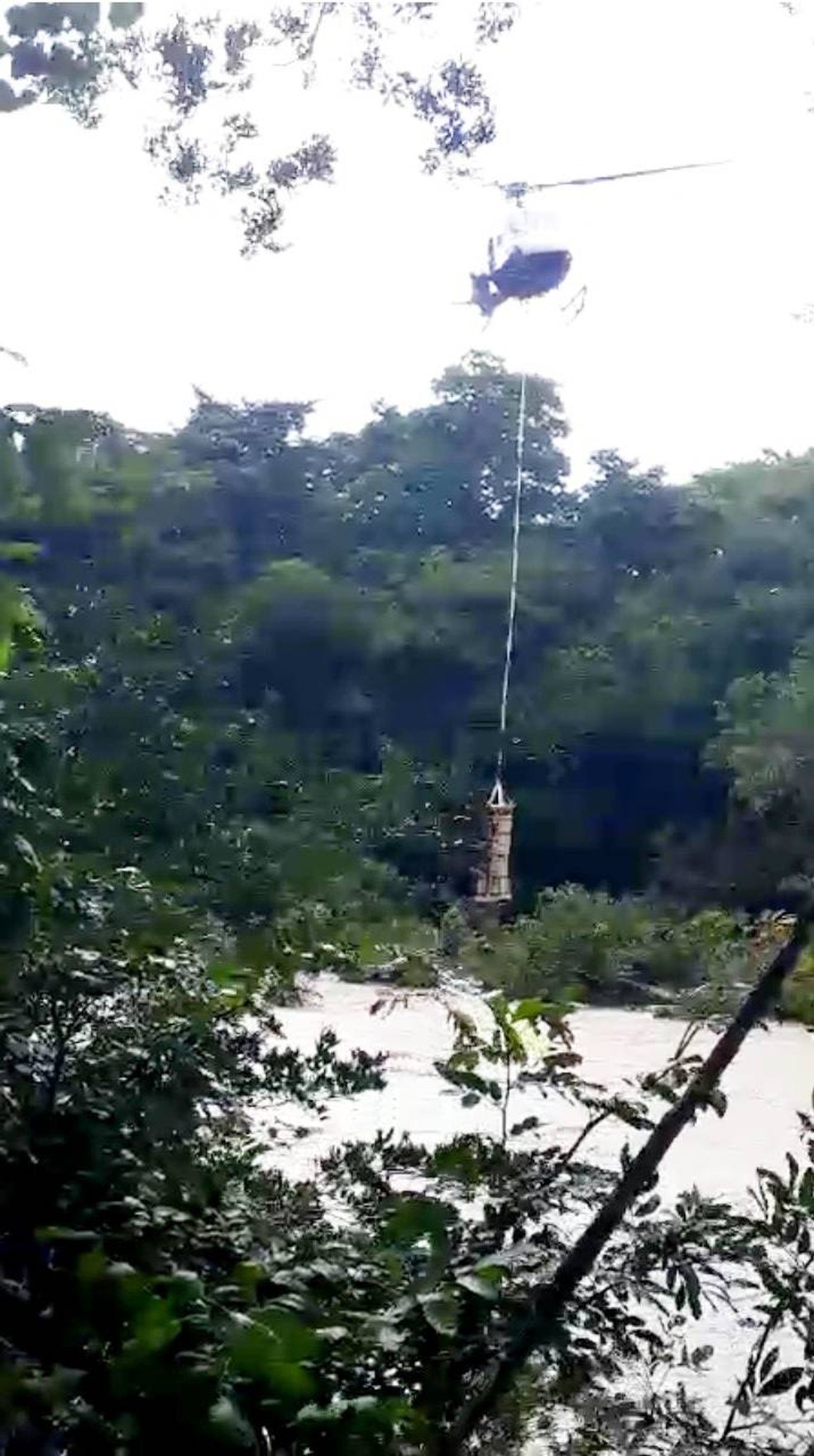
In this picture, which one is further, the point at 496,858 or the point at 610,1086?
the point at 496,858

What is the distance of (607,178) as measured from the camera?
4.00 ft

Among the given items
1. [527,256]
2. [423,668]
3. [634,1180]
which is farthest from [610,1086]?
[527,256]

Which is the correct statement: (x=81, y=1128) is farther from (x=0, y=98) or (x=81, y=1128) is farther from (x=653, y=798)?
(x=0, y=98)

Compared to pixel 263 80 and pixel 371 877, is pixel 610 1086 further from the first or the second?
pixel 263 80

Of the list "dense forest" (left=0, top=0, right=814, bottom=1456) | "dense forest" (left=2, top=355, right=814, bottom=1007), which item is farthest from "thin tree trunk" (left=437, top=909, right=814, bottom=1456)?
"dense forest" (left=2, top=355, right=814, bottom=1007)

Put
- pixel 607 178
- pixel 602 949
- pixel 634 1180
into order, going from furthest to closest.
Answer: pixel 607 178
pixel 602 949
pixel 634 1180

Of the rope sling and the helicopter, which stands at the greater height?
the helicopter

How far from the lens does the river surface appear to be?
96 cm

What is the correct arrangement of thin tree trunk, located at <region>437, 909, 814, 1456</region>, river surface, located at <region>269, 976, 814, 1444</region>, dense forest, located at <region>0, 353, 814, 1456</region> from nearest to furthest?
dense forest, located at <region>0, 353, 814, 1456</region> < thin tree trunk, located at <region>437, 909, 814, 1456</region> < river surface, located at <region>269, 976, 814, 1444</region>

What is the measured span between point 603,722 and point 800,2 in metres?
0.54

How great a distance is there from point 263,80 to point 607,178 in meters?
0.31

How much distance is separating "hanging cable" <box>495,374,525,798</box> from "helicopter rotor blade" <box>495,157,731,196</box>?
188mm

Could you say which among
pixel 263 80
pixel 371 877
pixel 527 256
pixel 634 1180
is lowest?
pixel 634 1180

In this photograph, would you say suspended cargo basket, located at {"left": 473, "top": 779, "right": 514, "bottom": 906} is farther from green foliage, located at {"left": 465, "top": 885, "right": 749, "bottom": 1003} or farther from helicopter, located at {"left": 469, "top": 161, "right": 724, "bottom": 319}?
helicopter, located at {"left": 469, "top": 161, "right": 724, "bottom": 319}
